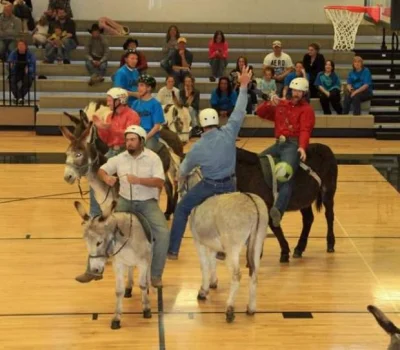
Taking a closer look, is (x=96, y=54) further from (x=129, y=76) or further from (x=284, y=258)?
(x=284, y=258)

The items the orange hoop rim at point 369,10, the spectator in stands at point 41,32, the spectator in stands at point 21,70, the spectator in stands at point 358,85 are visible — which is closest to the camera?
the orange hoop rim at point 369,10

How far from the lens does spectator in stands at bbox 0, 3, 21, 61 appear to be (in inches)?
1014

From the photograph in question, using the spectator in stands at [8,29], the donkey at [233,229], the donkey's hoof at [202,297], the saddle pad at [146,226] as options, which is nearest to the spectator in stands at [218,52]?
the spectator in stands at [8,29]

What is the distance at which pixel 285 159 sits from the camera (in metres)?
13.0

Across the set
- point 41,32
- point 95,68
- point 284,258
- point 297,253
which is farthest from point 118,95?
point 41,32

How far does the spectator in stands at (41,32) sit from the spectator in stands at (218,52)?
4.36 m

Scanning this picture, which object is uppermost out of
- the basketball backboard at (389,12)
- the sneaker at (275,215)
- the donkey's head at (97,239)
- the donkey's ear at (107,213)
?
the basketball backboard at (389,12)

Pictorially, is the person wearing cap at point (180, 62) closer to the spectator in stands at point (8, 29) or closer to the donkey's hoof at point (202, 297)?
the spectator in stands at point (8, 29)

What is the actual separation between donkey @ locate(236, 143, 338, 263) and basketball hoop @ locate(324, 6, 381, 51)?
42.1 feet

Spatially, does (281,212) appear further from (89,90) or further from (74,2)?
(74,2)

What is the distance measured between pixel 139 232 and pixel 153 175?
65 centimetres

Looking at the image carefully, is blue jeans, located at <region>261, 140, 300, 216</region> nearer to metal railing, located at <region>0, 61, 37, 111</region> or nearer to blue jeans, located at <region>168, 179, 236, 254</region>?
blue jeans, located at <region>168, 179, 236, 254</region>

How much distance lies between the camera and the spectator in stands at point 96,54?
25.6 m

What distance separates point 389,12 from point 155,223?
10737 mm
